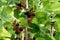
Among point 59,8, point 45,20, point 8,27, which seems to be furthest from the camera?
point 8,27

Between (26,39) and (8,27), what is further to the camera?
(8,27)

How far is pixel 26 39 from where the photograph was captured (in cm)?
89

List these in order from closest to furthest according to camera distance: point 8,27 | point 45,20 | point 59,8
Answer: point 59,8 < point 45,20 < point 8,27

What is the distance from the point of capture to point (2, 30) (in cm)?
96

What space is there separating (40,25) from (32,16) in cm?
6

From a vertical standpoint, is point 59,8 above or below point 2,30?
above

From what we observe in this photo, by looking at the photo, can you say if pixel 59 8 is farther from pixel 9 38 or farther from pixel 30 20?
pixel 9 38

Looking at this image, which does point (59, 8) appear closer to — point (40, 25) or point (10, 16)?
point (40, 25)

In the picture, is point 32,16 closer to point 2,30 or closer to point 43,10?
point 43,10

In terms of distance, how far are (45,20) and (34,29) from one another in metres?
0.08

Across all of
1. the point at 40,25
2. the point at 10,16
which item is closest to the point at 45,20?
the point at 40,25

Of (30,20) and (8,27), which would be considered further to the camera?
(8,27)

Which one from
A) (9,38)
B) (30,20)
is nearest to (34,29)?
(30,20)

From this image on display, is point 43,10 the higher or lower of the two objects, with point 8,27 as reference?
higher
